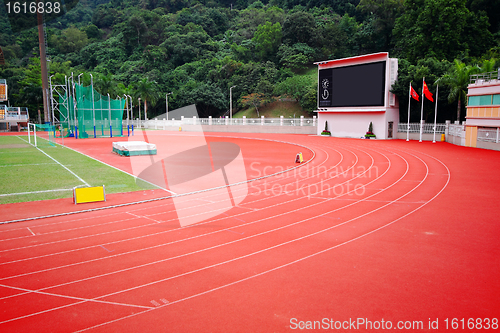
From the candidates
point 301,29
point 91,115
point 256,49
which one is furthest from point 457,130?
point 256,49

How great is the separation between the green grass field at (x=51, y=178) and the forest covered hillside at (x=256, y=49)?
29.1 metres

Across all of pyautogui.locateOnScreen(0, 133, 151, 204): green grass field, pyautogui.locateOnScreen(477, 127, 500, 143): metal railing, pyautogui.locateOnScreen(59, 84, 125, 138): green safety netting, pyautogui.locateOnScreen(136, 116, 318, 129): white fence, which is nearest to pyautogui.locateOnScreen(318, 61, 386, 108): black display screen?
pyautogui.locateOnScreen(136, 116, 318, 129): white fence

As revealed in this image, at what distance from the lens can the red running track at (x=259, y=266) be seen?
4.68 m

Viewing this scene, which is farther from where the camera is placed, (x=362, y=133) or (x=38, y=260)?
(x=362, y=133)

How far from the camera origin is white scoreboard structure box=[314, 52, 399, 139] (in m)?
34.0

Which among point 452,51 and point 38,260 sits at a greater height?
point 452,51

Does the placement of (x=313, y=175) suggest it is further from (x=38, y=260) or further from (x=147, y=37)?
(x=147, y=37)

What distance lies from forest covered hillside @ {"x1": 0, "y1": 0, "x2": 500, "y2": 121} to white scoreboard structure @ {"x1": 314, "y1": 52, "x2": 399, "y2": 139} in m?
1.98

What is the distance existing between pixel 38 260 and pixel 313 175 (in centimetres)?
1146

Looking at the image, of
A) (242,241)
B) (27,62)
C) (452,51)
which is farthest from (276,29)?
(242,241)

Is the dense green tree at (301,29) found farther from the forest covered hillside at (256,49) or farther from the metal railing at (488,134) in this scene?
the metal railing at (488,134)

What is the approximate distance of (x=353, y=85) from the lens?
35969 millimetres

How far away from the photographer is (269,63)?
206ft

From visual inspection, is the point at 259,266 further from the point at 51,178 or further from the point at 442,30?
the point at 442,30
